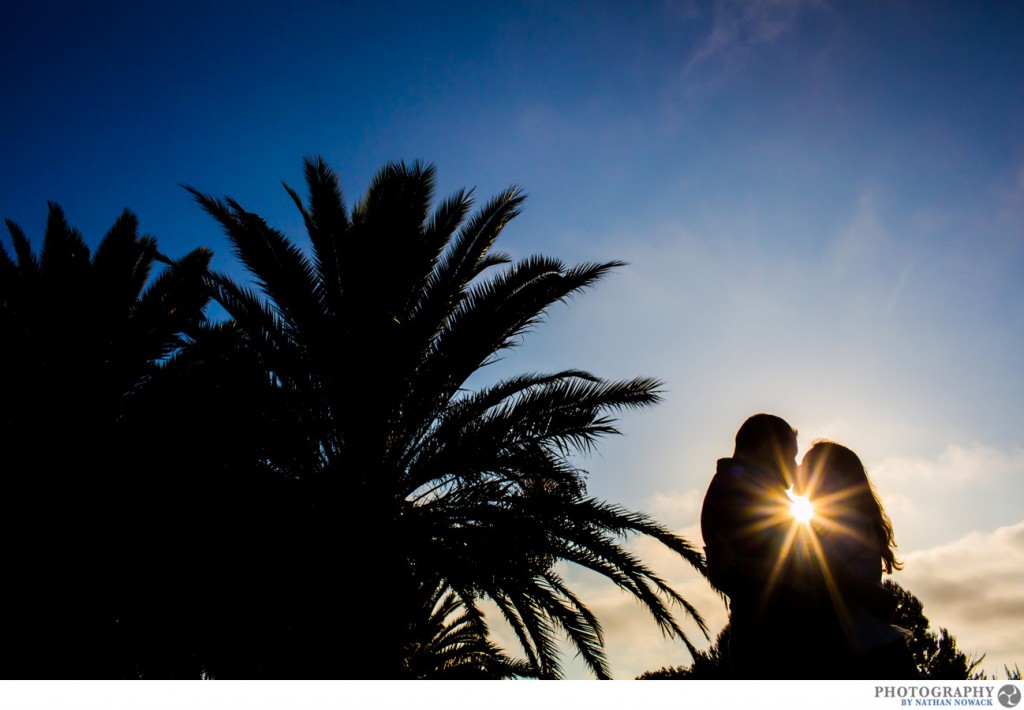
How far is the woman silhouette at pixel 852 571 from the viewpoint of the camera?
6.57 ft

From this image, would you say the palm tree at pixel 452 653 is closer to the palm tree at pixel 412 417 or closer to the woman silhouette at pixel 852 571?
the palm tree at pixel 412 417

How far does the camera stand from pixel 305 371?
6797mm

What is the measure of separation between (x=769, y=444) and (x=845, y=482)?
1.13 ft

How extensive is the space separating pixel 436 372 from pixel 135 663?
4.97 metres

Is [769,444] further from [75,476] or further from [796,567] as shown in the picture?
[75,476]

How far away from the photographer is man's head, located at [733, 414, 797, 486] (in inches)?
96.6

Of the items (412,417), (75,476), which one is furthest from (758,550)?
(75,476)
